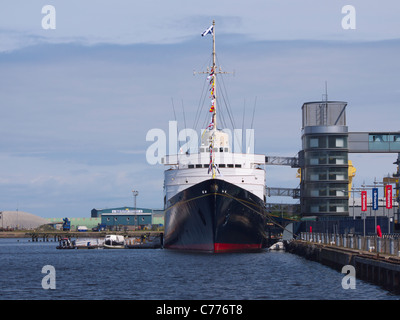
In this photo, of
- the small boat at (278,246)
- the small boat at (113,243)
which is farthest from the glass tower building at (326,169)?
the small boat at (113,243)

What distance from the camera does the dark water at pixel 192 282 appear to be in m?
43.5

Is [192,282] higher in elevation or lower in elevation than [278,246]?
lower

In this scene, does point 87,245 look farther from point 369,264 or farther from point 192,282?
point 369,264

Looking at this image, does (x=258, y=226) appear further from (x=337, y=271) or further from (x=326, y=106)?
(x=326, y=106)

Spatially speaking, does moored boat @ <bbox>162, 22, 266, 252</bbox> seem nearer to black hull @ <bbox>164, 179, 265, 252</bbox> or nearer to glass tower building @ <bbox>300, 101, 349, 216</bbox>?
black hull @ <bbox>164, 179, 265, 252</bbox>

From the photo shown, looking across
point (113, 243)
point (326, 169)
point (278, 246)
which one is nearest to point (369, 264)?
point (278, 246)

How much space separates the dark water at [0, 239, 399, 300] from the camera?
43500 mm

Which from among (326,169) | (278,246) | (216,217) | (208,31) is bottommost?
(278,246)

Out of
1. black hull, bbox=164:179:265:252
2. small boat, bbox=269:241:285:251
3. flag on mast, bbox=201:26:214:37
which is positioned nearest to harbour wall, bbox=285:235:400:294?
black hull, bbox=164:179:265:252

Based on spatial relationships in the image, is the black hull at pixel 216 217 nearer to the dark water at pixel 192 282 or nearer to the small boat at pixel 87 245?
the dark water at pixel 192 282

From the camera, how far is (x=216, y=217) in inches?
3066

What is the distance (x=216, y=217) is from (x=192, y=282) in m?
27.0

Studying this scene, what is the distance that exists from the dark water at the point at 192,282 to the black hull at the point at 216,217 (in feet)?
20.8

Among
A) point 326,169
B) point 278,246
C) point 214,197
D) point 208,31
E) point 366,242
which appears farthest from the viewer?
point 326,169
